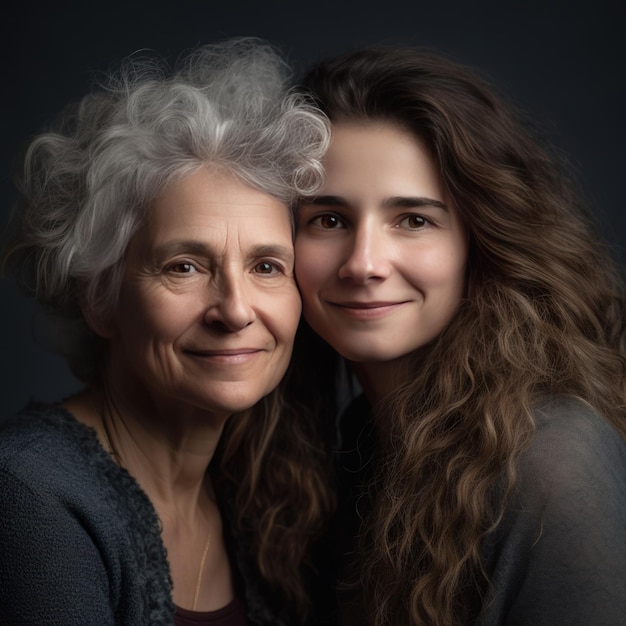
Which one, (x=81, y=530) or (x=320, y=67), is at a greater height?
(x=320, y=67)

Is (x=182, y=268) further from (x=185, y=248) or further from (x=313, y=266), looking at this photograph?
(x=313, y=266)

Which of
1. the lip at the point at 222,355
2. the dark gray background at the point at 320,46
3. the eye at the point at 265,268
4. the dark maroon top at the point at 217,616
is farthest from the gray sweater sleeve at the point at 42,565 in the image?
the dark gray background at the point at 320,46

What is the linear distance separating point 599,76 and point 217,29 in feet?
4.62

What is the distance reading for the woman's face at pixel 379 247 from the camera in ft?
7.95

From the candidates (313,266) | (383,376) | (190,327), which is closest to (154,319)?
(190,327)

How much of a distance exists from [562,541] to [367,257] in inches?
31.1

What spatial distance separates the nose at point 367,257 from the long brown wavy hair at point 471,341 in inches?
9.2

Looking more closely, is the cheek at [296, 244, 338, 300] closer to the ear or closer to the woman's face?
the woman's face

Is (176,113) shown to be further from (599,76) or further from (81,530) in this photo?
(599,76)

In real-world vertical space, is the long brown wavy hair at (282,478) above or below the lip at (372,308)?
below

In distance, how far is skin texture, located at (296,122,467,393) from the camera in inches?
95.3

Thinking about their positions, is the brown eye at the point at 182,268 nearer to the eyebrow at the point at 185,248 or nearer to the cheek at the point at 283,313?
the eyebrow at the point at 185,248

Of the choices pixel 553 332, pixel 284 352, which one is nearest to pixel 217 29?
pixel 284 352

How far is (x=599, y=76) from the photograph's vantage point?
362cm
